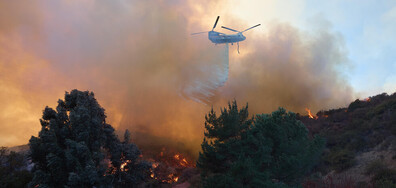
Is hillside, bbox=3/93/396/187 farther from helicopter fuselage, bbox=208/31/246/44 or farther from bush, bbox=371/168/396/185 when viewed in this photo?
helicopter fuselage, bbox=208/31/246/44

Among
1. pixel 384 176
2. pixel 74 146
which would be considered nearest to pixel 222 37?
pixel 384 176

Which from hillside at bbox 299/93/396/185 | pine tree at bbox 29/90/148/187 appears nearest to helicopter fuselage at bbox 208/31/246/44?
hillside at bbox 299/93/396/185

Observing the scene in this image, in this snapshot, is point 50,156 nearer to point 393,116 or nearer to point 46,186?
point 46,186

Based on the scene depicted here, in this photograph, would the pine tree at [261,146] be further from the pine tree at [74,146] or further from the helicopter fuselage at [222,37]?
the helicopter fuselage at [222,37]

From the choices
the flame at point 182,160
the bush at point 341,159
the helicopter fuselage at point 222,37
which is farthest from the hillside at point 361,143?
the flame at point 182,160

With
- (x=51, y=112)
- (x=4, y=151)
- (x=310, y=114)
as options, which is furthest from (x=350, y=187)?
(x=310, y=114)

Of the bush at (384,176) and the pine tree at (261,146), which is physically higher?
the pine tree at (261,146)
